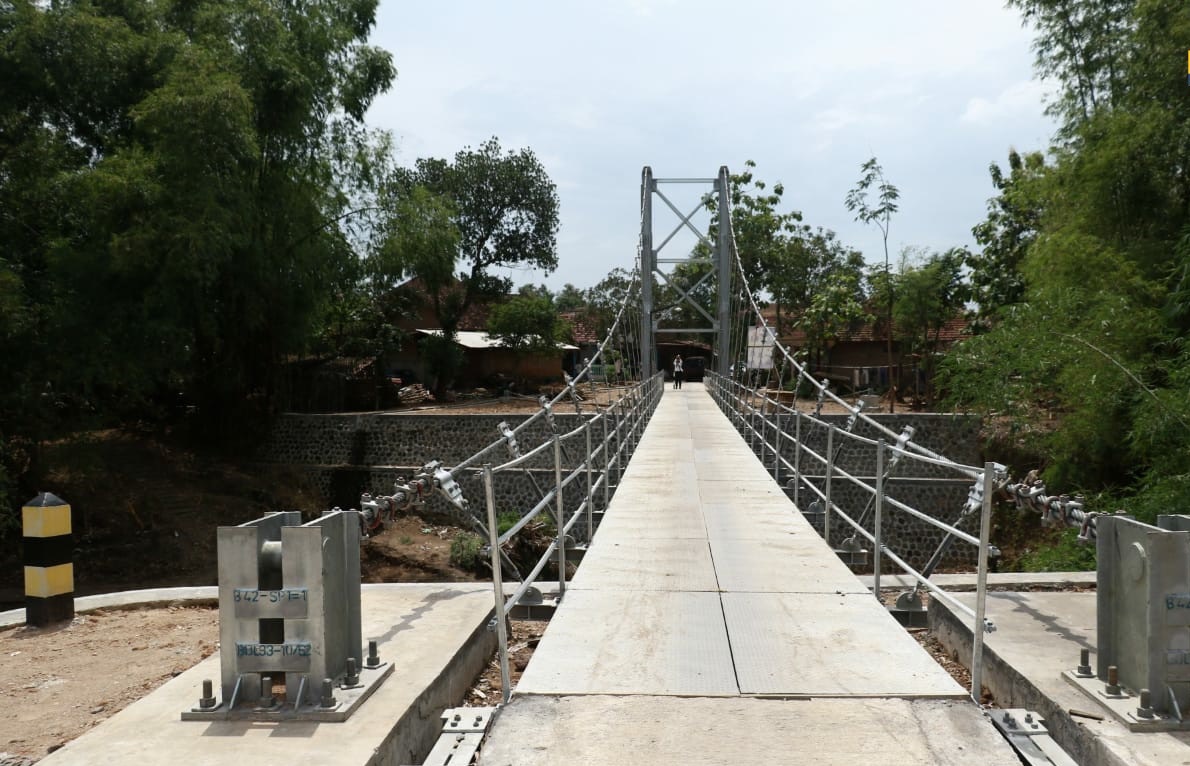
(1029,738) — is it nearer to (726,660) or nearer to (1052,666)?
(1052,666)

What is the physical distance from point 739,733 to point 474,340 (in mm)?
23720

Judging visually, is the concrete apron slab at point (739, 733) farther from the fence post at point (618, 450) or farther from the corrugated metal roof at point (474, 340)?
the corrugated metal roof at point (474, 340)

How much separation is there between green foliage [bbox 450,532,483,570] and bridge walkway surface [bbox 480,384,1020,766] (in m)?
8.40

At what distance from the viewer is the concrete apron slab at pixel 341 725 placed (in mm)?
2070

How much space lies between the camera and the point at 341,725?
2221mm

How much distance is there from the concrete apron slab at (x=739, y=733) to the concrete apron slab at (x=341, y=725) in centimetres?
33

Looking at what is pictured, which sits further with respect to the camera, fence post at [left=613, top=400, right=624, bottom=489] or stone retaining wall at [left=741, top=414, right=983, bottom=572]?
stone retaining wall at [left=741, top=414, right=983, bottom=572]

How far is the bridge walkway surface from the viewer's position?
6.52 feet

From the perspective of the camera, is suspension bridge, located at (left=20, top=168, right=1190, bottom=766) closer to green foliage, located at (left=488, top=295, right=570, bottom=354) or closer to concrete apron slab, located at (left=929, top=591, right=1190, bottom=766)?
concrete apron slab, located at (left=929, top=591, right=1190, bottom=766)

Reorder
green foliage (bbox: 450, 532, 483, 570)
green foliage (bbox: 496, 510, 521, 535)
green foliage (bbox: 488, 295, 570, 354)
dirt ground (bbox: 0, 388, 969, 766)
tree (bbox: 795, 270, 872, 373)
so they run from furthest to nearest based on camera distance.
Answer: green foliage (bbox: 488, 295, 570, 354) → tree (bbox: 795, 270, 872, 373) → green foliage (bbox: 496, 510, 521, 535) → green foliage (bbox: 450, 532, 483, 570) → dirt ground (bbox: 0, 388, 969, 766)

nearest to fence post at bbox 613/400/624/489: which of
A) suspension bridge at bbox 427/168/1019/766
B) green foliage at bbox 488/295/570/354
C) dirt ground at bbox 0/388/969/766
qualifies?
suspension bridge at bbox 427/168/1019/766

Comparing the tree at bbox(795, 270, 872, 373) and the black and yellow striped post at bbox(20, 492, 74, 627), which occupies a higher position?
the tree at bbox(795, 270, 872, 373)

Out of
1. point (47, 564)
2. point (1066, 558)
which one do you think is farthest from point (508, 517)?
point (47, 564)

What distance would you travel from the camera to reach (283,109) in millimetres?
13430
